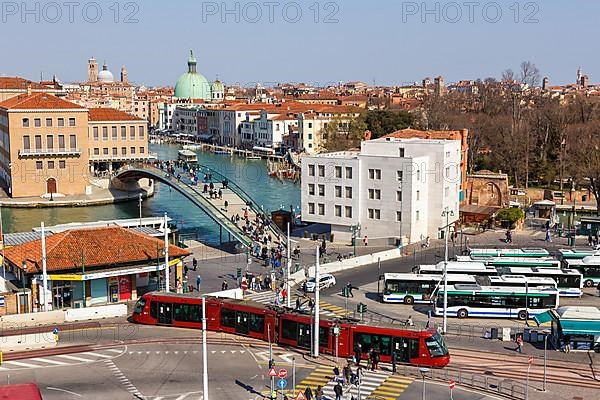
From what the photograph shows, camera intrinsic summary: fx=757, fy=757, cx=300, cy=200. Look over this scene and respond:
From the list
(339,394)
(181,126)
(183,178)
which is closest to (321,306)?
(339,394)

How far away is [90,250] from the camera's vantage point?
2725 cm

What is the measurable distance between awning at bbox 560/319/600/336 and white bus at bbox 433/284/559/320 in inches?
149

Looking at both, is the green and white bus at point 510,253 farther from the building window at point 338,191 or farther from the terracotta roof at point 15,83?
the terracotta roof at point 15,83

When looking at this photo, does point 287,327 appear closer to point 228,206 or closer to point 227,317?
point 227,317

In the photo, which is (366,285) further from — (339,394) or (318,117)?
(318,117)

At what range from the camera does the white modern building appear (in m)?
39.8

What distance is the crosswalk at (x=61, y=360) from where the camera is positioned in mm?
20547

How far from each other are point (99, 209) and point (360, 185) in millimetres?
27148

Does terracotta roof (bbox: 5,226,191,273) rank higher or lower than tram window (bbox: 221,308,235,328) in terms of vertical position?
higher

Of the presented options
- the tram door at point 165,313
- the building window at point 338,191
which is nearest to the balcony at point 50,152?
the building window at point 338,191

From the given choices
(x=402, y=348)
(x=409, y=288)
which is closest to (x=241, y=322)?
(x=402, y=348)

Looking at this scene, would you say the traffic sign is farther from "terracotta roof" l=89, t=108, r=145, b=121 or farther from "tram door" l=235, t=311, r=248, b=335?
"terracotta roof" l=89, t=108, r=145, b=121

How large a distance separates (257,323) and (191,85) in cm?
14353

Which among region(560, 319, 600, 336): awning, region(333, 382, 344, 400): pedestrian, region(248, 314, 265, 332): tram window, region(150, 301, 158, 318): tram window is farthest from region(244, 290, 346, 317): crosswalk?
region(333, 382, 344, 400): pedestrian
